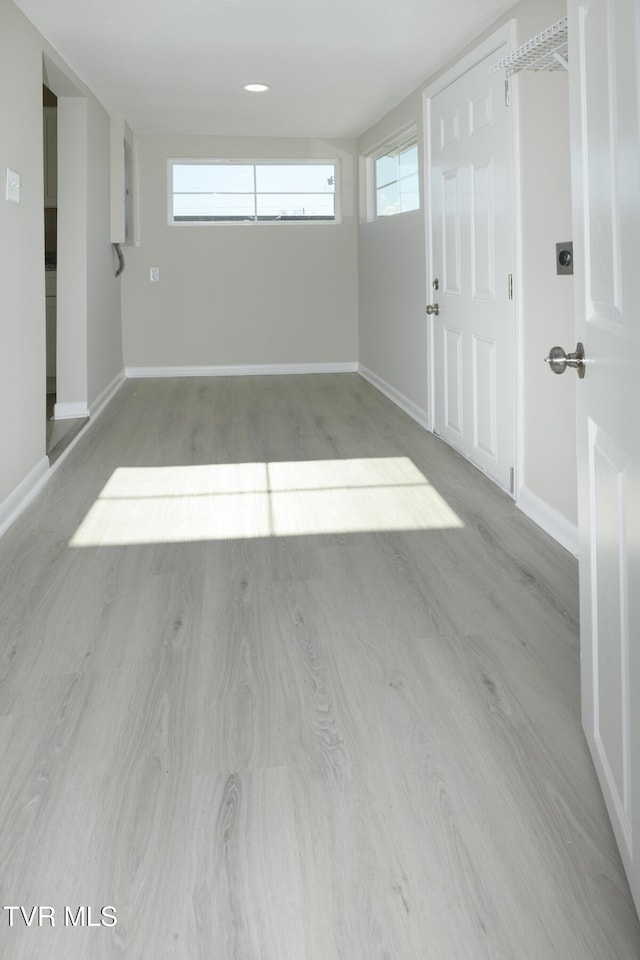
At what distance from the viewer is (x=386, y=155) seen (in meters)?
7.09

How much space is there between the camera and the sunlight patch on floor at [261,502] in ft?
11.9

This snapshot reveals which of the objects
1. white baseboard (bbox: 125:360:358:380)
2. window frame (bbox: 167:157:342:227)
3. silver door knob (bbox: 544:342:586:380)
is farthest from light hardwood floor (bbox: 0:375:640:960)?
window frame (bbox: 167:157:342:227)

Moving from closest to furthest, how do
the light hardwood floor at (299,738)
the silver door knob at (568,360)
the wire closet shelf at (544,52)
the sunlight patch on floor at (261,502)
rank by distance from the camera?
the light hardwood floor at (299,738) < the silver door knob at (568,360) < the wire closet shelf at (544,52) < the sunlight patch on floor at (261,502)

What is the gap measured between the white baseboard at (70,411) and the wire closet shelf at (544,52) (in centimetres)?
379

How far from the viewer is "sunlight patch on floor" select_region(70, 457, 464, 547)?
3633 mm

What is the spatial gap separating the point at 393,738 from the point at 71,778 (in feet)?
2.28

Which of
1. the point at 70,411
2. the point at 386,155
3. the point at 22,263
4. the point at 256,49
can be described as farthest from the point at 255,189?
the point at 22,263

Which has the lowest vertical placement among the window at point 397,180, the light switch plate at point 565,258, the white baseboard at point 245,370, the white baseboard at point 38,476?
the white baseboard at point 38,476

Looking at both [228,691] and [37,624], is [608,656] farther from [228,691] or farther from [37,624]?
[37,624]

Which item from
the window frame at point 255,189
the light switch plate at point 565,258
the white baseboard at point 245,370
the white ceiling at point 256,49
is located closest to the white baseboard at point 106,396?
the white baseboard at point 245,370

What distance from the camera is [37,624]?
105 inches

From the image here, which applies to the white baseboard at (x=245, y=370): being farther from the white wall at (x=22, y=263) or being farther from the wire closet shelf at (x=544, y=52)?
the wire closet shelf at (x=544, y=52)

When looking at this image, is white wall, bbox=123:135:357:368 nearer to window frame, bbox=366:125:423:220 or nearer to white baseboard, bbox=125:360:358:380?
white baseboard, bbox=125:360:358:380

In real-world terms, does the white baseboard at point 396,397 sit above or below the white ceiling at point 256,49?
below
